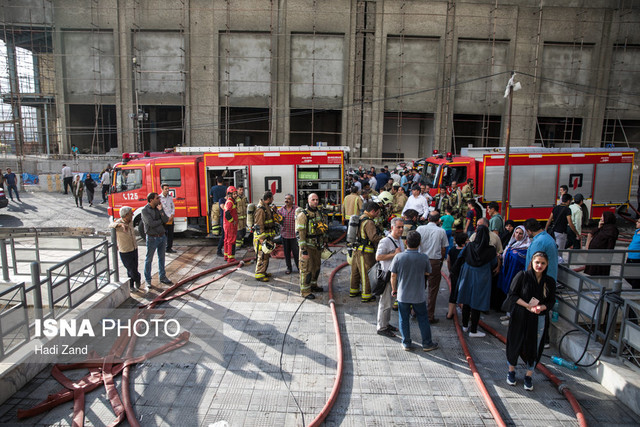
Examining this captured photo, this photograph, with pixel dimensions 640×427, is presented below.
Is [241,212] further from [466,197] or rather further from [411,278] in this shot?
[466,197]

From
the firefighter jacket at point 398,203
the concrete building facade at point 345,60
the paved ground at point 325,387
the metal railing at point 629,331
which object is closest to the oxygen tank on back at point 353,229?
the paved ground at point 325,387

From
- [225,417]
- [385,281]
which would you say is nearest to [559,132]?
[385,281]

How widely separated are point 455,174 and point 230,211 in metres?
7.74

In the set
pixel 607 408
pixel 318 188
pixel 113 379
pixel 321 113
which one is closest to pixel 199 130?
pixel 321 113

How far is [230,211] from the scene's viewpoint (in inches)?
383

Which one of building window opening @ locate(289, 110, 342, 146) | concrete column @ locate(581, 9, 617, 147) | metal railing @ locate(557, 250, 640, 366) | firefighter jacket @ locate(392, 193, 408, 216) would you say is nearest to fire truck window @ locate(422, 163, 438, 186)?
firefighter jacket @ locate(392, 193, 408, 216)

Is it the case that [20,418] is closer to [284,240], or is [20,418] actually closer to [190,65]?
[284,240]

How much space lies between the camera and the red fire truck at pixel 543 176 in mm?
13531

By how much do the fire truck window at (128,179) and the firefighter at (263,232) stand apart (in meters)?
5.32

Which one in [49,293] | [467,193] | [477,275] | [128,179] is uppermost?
[128,179]

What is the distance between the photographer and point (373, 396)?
487 centimetres

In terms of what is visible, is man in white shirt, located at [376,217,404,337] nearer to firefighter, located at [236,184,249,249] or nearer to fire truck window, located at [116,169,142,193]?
firefighter, located at [236,184,249,249]

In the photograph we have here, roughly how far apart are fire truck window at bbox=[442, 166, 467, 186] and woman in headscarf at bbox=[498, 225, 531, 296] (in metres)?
7.34

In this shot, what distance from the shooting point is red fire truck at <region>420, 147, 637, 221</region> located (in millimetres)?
13531
